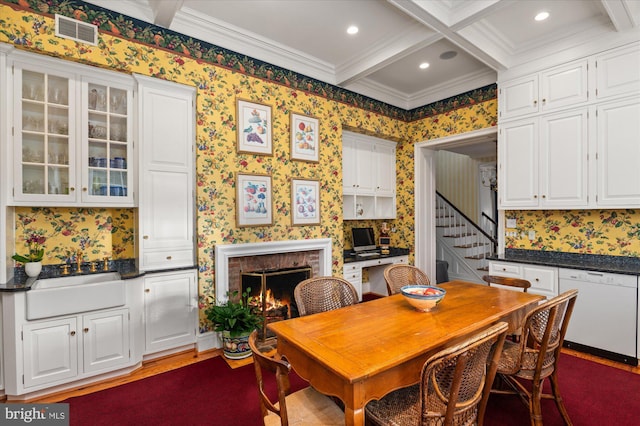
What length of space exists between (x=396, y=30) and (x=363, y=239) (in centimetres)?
291

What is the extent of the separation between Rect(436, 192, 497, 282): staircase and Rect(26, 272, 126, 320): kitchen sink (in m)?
5.63

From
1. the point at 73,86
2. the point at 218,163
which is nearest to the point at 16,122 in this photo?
the point at 73,86

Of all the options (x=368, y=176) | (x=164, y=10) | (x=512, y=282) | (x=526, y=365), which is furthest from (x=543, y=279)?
(x=164, y=10)

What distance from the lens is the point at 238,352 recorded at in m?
3.02

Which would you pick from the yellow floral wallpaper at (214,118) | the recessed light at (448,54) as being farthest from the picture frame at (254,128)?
the recessed light at (448,54)

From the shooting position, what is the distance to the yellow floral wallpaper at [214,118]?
8.61ft

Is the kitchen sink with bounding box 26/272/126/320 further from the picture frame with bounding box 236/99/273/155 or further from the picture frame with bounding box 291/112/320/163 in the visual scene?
the picture frame with bounding box 291/112/320/163

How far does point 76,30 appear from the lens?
2574 millimetres

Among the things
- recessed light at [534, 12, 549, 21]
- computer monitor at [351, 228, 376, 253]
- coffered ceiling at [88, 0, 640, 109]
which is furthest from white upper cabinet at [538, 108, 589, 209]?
computer monitor at [351, 228, 376, 253]

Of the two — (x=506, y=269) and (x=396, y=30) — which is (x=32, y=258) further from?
(x=506, y=269)

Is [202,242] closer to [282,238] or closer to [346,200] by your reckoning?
[282,238]

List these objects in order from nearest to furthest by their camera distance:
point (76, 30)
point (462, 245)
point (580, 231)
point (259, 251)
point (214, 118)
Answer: point (76, 30)
point (214, 118)
point (259, 251)
point (580, 231)
point (462, 245)

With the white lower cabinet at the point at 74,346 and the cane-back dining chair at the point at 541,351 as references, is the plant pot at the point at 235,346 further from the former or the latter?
the cane-back dining chair at the point at 541,351

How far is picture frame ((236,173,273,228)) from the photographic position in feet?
11.2
